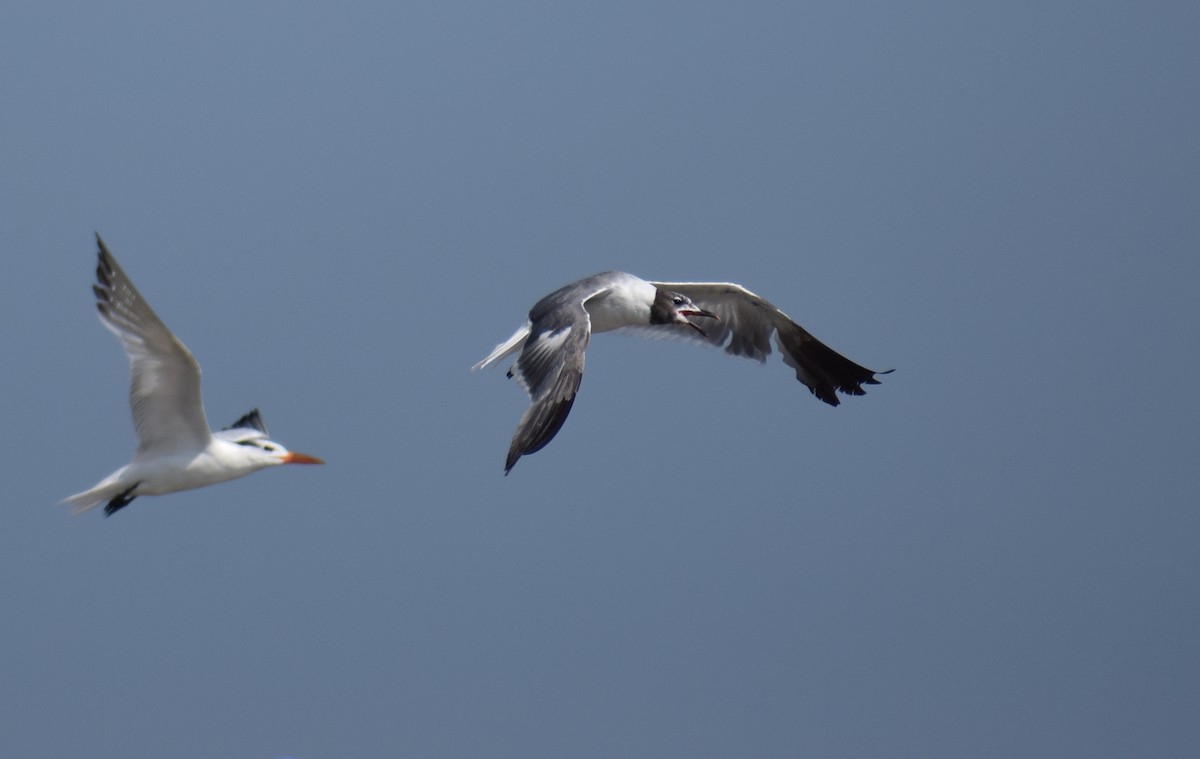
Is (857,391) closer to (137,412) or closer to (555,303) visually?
(555,303)

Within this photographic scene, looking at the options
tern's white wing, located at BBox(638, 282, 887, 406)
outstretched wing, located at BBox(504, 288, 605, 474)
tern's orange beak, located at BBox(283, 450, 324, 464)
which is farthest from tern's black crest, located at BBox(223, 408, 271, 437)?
tern's white wing, located at BBox(638, 282, 887, 406)

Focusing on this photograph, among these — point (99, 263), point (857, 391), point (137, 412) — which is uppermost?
point (99, 263)

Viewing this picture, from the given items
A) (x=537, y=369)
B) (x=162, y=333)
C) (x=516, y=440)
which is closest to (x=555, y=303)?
(x=537, y=369)

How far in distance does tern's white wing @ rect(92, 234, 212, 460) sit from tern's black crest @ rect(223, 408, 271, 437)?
0.73m

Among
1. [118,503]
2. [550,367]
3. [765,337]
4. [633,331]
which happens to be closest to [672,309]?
[633,331]

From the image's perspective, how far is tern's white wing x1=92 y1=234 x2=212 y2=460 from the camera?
5711 millimetres

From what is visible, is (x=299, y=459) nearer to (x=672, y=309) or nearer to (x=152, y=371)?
(x=152, y=371)

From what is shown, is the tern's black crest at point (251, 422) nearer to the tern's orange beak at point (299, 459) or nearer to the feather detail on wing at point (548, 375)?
the tern's orange beak at point (299, 459)

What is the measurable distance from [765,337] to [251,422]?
2.78 metres

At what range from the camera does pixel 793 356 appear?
7891 millimetres

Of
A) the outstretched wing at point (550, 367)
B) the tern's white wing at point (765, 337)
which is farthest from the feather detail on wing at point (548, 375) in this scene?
the tern's white wing at point (765, 337)

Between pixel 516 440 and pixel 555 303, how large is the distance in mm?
1173

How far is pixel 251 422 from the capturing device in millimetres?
6871

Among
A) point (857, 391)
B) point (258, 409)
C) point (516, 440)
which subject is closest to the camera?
point (516, 440)
